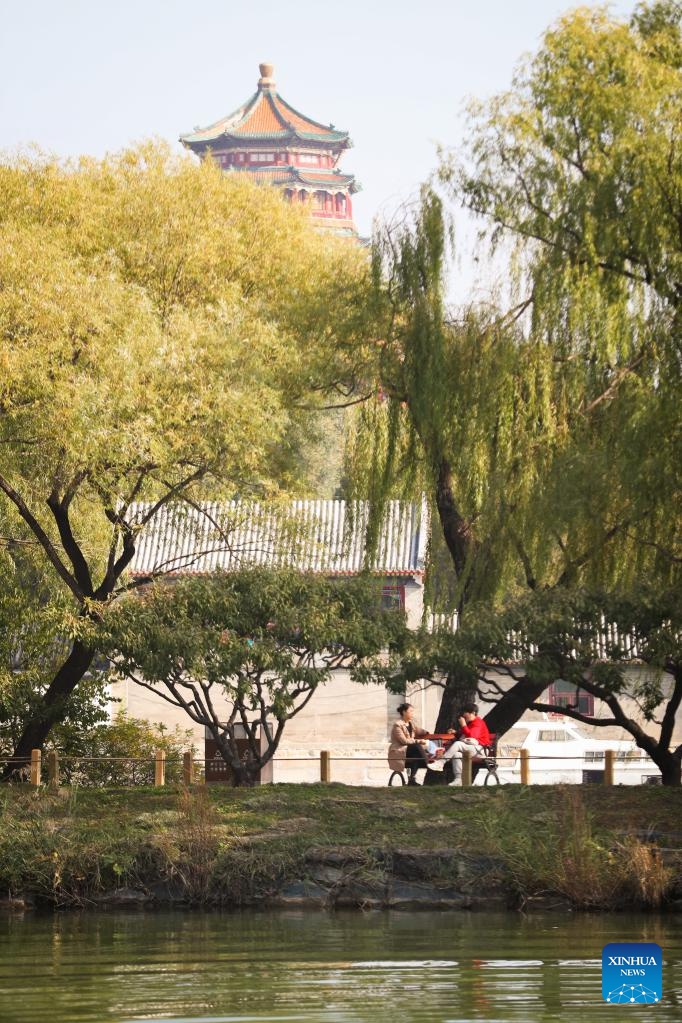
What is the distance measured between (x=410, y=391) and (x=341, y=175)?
71.2m

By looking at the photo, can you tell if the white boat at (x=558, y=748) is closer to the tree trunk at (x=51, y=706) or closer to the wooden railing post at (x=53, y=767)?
the tree trunk at (x=51, y=706)

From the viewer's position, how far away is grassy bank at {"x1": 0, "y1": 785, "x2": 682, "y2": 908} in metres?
15.2

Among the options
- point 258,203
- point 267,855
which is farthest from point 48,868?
point 258,203

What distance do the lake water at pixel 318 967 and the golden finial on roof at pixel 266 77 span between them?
2981 inches

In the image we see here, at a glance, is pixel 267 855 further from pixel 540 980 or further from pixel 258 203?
pixel 258 203

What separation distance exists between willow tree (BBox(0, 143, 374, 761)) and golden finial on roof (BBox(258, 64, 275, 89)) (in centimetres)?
6556

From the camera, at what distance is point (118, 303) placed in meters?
18.1

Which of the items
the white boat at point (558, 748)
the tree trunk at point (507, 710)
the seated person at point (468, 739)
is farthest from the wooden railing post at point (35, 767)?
the white boat at point (558, 748)

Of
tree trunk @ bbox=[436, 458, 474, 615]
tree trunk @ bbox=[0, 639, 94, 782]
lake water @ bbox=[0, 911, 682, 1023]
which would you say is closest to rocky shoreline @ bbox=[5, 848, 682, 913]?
lake water @ bbox=[0, 911, 682, 1023]

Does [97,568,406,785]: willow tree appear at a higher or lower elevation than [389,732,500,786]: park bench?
higher

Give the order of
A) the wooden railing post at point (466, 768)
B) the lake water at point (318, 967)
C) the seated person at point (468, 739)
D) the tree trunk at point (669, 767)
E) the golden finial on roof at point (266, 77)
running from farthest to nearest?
1. the golden finial on roof at point (266, 77)
2. the seated person at point (468, 739)
3. the tree trunk at point (669, 767)
4. the wooden railing post at point (466, 768)
5. the lake water at point (318, 967)

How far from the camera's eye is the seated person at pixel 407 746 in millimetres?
19281

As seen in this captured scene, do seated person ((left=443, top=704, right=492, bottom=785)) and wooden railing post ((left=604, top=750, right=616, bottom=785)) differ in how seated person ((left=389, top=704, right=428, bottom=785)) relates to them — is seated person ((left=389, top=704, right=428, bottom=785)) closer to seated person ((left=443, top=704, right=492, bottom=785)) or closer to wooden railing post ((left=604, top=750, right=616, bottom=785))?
seated person ((left=443, top=704, right=492, bottom=785))

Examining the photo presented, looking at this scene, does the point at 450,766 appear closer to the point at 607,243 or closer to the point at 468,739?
the point at 468,739
